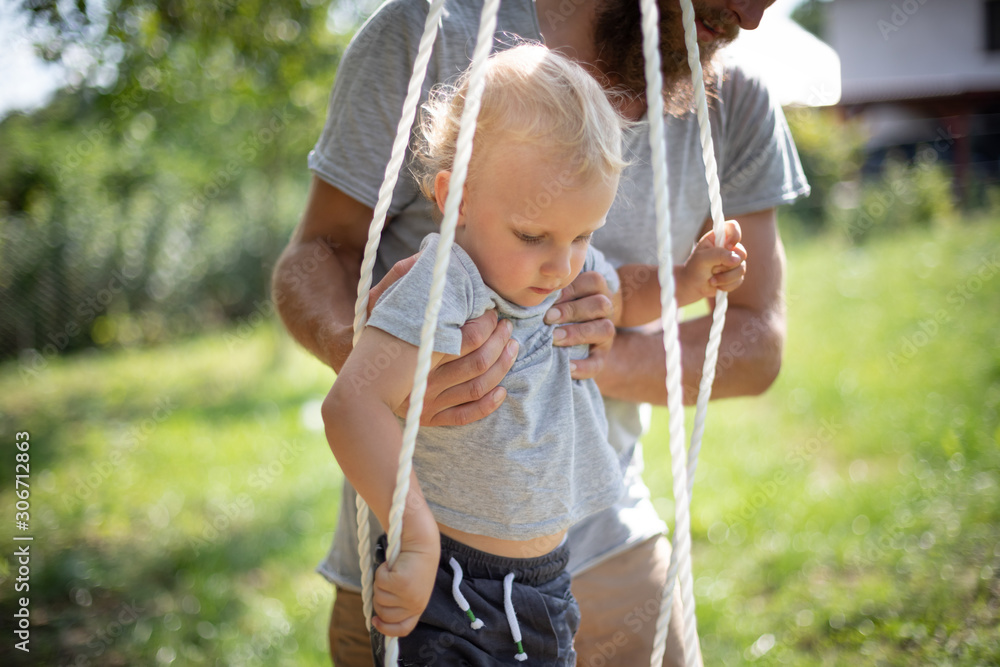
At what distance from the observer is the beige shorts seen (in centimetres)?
171

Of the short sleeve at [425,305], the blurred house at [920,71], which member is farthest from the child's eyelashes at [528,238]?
the blurred house at [920,71]

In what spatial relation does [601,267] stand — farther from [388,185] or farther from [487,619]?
[487,619]

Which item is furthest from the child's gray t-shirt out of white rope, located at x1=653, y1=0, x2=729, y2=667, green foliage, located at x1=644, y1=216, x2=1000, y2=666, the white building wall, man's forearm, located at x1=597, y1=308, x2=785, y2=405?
the white building wall

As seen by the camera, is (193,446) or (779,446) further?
(193,446)

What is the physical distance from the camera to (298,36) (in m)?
4.06

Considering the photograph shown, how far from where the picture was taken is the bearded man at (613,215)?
5.41 feet

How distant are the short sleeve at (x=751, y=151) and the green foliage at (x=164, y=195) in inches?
109

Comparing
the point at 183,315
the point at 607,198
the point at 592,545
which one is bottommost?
the point at 183,315

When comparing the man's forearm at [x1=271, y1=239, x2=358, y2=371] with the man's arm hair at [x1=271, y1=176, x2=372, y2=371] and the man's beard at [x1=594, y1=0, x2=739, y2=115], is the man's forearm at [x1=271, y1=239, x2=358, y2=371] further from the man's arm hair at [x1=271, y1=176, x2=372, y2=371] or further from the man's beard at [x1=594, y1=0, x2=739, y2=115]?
the man's beard at [x1=594, y1=0, x2=739, y2=115]

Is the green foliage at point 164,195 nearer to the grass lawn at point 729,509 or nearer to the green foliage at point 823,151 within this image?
the grass lawn at point 729,509

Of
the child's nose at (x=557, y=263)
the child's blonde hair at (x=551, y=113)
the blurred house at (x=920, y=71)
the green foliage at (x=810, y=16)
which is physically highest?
the green foliage at (x=810, y=16)

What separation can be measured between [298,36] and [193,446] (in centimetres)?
312

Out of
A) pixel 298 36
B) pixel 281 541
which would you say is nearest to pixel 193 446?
pixel 281 541

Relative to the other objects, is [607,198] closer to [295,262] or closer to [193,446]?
[295,262]
